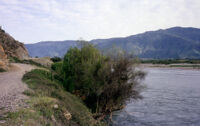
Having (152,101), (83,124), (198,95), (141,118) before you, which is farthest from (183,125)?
(198,95)

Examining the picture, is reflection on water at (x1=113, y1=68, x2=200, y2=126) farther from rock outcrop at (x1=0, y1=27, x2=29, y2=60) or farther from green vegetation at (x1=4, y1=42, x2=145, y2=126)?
rock outcrop at (x1=0, y1=27, x2=29, y2=60)

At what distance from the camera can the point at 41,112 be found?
877 centimetres

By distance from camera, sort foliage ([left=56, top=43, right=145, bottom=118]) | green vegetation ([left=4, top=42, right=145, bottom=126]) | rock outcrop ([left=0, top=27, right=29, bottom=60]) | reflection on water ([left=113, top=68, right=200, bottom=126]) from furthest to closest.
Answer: rock outcrop ([left=0, top=27, right=29, bottom=60]) → reflection on water ([left=113, top=68, right=200, bottom=126]) → foliage ([left=56, top=43, right=145, bottom=118]) → green vegetation ([left=4, top=42, right=145, bottom=126])

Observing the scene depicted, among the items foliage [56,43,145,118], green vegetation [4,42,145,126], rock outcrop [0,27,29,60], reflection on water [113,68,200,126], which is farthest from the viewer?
rock outcrop [0,27,29,60]

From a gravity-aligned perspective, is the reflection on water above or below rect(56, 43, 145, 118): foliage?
below

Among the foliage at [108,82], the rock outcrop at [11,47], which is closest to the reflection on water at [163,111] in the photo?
the foliage at [108,82]

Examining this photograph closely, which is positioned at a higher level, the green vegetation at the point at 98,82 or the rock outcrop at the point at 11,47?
the rock outcrop at the point at 11,47

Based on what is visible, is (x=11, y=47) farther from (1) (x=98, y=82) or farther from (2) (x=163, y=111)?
(2) (x=163, y=111)

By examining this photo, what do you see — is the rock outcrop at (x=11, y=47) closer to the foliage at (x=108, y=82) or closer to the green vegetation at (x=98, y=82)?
the green vegetation at (x=98, y=82)

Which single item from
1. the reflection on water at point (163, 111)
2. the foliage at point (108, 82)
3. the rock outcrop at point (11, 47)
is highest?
the rock outcrop at point (11, 47)

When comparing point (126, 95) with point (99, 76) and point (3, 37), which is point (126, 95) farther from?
point (3, 37)

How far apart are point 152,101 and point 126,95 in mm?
11186

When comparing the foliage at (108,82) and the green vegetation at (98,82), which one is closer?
the green vegetation at (98,82)

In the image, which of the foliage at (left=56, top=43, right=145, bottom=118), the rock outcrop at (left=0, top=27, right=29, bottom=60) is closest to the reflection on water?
the foliage at (left=56, top=43, right=145, bottom=118)
